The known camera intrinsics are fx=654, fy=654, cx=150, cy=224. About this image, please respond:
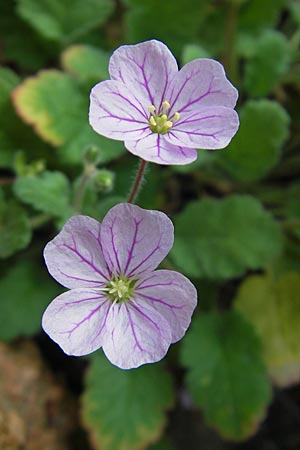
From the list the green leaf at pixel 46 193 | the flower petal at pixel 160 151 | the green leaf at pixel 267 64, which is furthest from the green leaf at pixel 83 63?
the flower petal at pixel 160 151

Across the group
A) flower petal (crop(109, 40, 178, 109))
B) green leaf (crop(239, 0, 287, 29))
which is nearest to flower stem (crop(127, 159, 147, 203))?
flower petal (crop(109, 40, 178, 109))

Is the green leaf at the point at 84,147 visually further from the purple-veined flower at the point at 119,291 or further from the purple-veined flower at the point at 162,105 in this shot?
the purple-veined flower at the point at 119,291

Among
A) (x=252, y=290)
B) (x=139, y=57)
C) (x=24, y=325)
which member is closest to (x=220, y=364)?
(x=252, y=290)

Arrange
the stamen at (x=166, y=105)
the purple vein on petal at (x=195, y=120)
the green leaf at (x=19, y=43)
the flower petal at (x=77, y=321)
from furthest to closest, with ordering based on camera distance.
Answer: the green leaf at (x=19, y=43)
the stamen at (x=166, y=105)
the purple vein on petal at (x=195, y=120)
the flower petal at (x=77, y=321)

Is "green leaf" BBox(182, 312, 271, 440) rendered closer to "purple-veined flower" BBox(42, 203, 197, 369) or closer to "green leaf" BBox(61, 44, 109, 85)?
"purple-veined flower" BBox(42, 203, 197, 369)

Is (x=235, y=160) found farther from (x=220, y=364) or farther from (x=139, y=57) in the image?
(x=139, y=57)

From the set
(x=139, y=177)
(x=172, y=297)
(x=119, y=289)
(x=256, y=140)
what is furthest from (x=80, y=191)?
(x=256, y=140)
